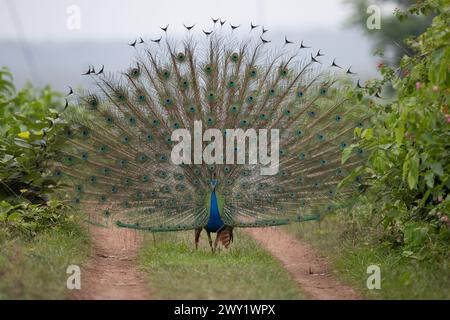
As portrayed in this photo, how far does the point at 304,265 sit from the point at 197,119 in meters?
2.21

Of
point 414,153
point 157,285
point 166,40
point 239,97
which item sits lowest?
point 157,285

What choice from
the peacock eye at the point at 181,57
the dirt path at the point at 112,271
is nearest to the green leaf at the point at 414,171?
the dirt path at the point at 112,271

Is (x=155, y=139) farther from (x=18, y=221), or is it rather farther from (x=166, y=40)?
(x=18, y=221)

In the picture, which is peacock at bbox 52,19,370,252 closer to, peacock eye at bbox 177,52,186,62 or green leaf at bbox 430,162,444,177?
peacock eye at bbox 177,52,186,62

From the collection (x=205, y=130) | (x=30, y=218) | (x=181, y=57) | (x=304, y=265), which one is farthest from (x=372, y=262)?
(x=30, y=218)

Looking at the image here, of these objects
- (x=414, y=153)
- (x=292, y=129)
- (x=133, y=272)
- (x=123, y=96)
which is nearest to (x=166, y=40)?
(x=123, y=96)

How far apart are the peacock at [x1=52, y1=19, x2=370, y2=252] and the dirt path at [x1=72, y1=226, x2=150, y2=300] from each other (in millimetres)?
583

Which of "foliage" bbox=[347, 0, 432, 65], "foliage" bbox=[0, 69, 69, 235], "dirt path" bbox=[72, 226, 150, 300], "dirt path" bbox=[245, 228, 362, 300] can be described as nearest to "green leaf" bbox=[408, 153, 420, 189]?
"dirt path" bbox=[245, 228, 362, 300]

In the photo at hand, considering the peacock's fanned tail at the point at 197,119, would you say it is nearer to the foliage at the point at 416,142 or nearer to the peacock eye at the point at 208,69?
the peacock eye at the point at 208,69

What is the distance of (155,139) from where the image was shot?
333 inches

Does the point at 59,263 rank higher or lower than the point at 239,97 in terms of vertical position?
lower

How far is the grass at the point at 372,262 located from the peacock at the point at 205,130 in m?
0.75

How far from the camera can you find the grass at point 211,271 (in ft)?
20.2

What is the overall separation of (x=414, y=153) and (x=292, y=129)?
2.40 meters
